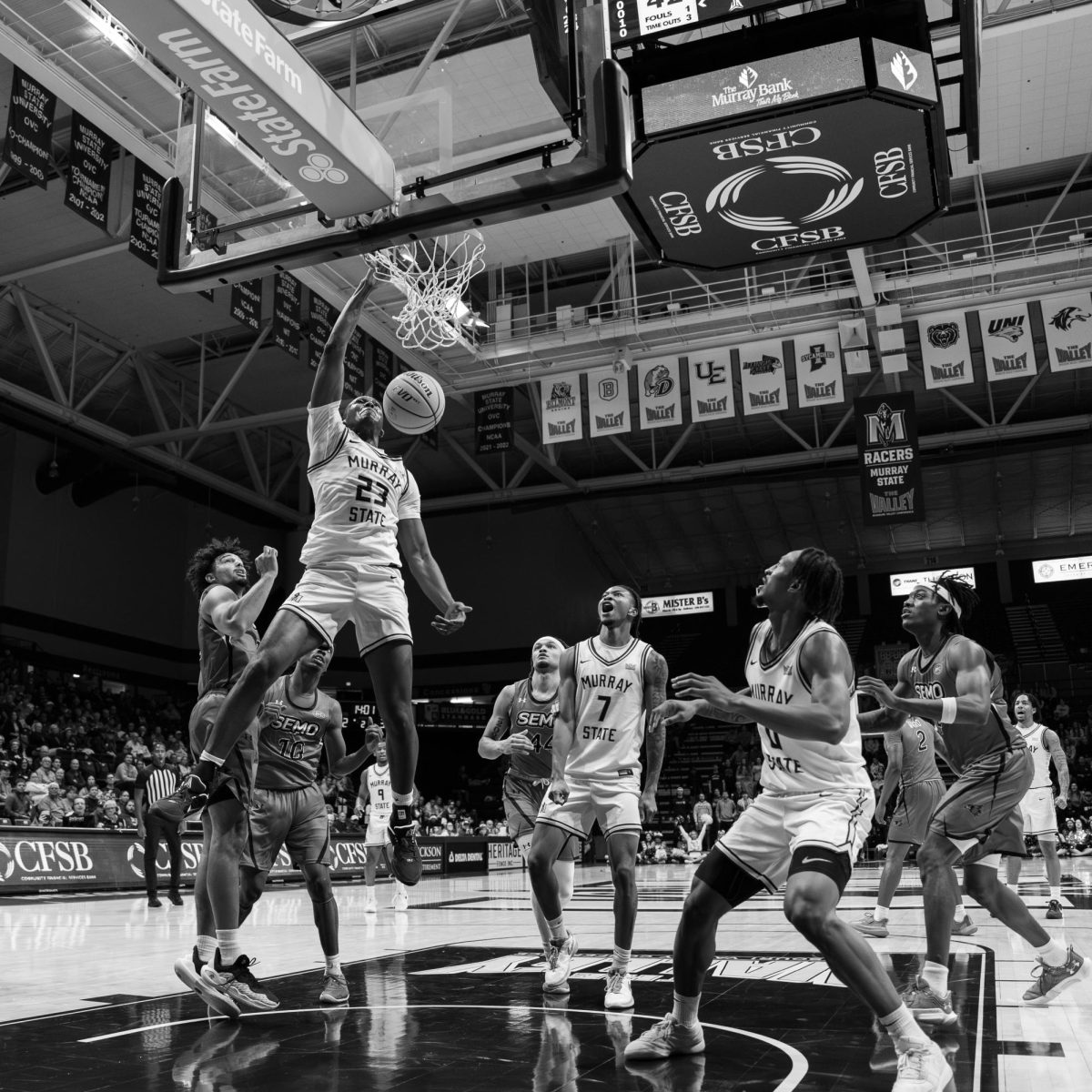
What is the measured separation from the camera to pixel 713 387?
69.0ft

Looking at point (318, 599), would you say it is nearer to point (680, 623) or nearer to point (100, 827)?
point (100, 827)

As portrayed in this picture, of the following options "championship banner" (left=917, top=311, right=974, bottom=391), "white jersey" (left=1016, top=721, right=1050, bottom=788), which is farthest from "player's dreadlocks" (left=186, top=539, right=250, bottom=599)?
"championship banner" (left=917, top=311, right=974, bottom=391)

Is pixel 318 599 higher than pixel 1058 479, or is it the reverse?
pixel 1058 479

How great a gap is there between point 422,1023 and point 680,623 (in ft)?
114

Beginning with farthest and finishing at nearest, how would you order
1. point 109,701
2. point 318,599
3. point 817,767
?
1. point 109,701
2. point 318,599
3. point 817,767

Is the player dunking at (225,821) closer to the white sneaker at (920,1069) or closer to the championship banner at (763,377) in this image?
the white sneaker at (920,1069)

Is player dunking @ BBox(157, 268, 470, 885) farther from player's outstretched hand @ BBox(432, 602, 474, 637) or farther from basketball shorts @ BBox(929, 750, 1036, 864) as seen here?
basketball shorts @ BBox(929, 750, 1036, 864)

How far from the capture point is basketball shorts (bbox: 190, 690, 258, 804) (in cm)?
525

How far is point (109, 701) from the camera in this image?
2772 cm

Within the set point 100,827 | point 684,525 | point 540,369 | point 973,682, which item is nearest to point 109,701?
point 100,827

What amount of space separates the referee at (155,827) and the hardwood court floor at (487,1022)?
212 cm

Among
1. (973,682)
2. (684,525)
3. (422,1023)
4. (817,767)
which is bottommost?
(422,1023)

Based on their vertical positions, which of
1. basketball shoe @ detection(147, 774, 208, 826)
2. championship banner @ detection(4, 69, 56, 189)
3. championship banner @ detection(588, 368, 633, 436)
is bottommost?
basketball shoe @ detection(147, 774, 208, 826)

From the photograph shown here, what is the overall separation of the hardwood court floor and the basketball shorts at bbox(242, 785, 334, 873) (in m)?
0.73
